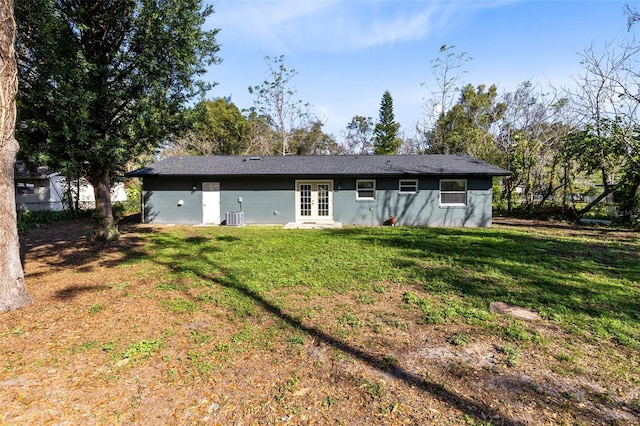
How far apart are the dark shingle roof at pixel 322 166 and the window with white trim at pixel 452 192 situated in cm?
59

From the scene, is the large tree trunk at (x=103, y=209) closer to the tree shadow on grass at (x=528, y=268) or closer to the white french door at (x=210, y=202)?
the white french door at (x=210, y=202)

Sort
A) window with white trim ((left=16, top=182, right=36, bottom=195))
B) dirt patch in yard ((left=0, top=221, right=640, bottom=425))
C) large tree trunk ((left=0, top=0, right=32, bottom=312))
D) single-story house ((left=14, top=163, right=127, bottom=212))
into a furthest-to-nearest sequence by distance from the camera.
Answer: window with white trim ((left=16, top=182, right=36, bottom=195))
single-story house ((left=14, top=163, right=127, bottom=212))
large tree trunk ((left=0, top=0, right=32, bottom=312))
dirt patch in yard ((left=0, top=221, right=640, bottom=425))

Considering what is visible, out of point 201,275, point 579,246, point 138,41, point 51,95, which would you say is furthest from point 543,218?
point 51,95

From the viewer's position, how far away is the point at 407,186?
13.5 metres

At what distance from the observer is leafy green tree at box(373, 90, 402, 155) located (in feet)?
116

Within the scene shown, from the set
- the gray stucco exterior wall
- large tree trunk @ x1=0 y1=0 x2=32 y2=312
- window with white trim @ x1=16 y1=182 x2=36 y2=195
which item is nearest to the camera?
large tree trunk @ x1=0 y1=0 x2=32 y2=312

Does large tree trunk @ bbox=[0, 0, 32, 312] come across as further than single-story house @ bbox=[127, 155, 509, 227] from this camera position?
No

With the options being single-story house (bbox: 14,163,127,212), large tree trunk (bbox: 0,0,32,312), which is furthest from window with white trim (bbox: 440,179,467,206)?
single-story house (bbox: 14,163,127,212)

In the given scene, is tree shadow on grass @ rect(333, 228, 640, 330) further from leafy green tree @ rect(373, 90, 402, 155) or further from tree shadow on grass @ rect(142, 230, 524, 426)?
leafy green tree @ rect(373, 90, 402, 155)

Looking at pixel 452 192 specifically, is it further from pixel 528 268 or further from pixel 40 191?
Result: pixel 40 191

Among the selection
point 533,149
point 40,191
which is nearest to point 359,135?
point 533,149

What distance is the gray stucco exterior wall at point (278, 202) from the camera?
13.4 metres

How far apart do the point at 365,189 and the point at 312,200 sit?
2.56 metres

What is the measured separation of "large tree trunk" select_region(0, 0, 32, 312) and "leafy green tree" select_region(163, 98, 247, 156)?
76.0 feet
